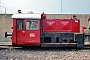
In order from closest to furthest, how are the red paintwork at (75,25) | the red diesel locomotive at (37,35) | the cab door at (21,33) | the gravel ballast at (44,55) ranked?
the gravel ballast at (44,55), the red diesel locomotive at (37,35), the cab door at (21,33), the red paintwork at (75,25)

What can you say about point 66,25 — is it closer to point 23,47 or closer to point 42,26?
point 42,26

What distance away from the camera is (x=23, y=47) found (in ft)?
55.4

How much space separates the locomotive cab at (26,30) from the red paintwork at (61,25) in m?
1.02

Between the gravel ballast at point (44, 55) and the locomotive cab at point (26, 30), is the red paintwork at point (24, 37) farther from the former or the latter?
the gravel ballast at point (44, 55)

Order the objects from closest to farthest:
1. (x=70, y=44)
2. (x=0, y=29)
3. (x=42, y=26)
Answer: (x=70, y=44), (x=42, y=26), (x=0, y=29)

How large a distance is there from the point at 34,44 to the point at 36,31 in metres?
1.00

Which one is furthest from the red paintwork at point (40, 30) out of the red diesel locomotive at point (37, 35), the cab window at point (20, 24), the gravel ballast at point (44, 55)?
the gravel ballast at point (44, 55)

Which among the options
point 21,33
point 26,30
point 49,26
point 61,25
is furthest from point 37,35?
point 61,25

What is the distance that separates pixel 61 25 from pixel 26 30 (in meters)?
2.89

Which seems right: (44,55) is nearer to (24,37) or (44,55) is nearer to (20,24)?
(24,37)

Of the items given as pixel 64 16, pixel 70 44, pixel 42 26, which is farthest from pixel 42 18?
pixel 64 16

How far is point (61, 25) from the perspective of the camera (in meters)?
16.8

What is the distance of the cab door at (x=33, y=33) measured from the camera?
620 inches

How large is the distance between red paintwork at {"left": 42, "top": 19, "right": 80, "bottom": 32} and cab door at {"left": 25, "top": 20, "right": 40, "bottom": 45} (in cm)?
98
